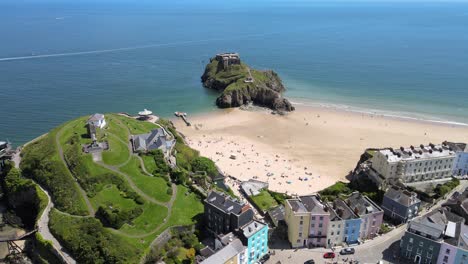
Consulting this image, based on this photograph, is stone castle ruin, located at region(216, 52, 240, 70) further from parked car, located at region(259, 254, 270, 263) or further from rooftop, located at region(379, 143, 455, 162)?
parked car, located at region(259, 254, 270, 263)

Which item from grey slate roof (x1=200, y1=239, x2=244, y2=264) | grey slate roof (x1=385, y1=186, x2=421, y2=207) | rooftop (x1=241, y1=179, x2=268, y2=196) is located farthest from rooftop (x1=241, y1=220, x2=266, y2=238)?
grey slate roof (x1=385, y1=186, x2=421, y2=207)

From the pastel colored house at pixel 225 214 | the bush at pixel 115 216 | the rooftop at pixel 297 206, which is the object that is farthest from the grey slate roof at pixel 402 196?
the bush at pixel 115 216

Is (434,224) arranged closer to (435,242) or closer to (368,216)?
(435,242)

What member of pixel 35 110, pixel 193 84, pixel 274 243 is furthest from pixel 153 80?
pixel 274 243

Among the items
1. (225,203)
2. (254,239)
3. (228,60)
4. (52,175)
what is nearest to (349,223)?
(254,239)

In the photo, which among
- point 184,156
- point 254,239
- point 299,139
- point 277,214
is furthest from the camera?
point 299,139

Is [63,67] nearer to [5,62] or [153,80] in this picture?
[5,62]
